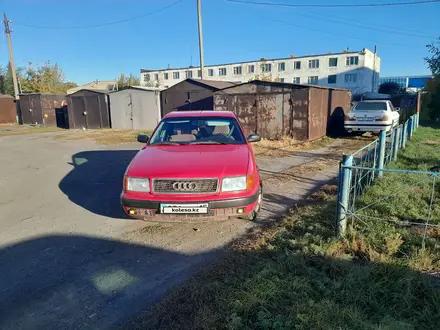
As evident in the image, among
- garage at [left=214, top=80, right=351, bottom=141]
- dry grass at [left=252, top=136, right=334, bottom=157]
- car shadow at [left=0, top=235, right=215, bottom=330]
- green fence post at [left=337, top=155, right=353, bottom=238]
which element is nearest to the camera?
car shadow at [left=0, top=235, right=215, bottom=330]

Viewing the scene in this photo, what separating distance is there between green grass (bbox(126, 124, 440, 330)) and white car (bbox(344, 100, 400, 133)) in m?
10.5

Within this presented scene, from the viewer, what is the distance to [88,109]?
2350cm

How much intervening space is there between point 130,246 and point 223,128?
2.56 m

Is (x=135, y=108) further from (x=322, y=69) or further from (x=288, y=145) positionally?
(x=322, y=69)

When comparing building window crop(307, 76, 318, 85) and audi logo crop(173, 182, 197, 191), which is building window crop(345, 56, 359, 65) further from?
audi logo crop(173, 182, 197, 191)

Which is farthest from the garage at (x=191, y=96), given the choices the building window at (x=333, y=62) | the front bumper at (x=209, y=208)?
the building window at (x=333, y=62)

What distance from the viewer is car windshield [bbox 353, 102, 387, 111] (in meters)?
14.0

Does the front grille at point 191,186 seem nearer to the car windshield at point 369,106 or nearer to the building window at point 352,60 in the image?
the car windshield at point 369,106

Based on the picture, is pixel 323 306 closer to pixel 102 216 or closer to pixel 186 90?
pixel 102 216

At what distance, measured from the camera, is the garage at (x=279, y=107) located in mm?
12891

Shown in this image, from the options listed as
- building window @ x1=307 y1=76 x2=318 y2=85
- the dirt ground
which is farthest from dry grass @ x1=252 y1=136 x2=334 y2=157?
building window @ x1=307 y1=76 x2=318 y2=85

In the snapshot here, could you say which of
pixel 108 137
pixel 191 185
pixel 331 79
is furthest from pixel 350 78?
pixel 191 185

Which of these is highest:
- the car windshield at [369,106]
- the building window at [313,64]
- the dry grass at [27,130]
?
the building window at [313,64]

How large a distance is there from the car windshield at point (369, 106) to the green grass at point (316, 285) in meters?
11.6
